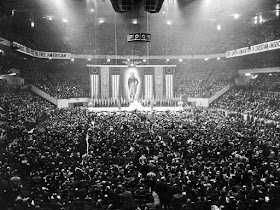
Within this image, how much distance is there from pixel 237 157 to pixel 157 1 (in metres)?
21.3

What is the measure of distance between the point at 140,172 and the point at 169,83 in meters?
36.1

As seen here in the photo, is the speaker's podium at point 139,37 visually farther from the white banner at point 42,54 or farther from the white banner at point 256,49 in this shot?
the white banner at point 256,49

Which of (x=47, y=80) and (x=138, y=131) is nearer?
(x=138, y=131)

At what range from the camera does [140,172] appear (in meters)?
13.2

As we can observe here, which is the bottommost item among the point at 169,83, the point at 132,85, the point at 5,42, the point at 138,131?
the point at 138,131

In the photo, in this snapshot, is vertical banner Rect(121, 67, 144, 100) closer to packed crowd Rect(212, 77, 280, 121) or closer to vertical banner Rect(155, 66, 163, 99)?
vertical banner Rect(155, 66, 163, 99)

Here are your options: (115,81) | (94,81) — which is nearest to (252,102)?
(115,81)

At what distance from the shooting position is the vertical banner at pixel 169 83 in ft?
159

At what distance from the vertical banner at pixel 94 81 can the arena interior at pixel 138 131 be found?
15 centimetres

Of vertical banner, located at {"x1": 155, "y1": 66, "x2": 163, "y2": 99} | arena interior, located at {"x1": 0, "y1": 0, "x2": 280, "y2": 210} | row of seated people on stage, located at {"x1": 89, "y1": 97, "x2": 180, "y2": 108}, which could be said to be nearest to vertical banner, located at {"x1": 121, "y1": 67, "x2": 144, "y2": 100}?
arena interior, located at {"x1": 0, "y1": 0, "x2": 280, "y2": 210}

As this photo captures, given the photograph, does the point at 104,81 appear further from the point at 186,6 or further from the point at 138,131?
the point at 138,131

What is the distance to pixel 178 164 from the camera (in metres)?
12.6

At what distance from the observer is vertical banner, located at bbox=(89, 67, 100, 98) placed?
155ft

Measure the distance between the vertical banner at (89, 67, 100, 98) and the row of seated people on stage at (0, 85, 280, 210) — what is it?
27179 millimetres
